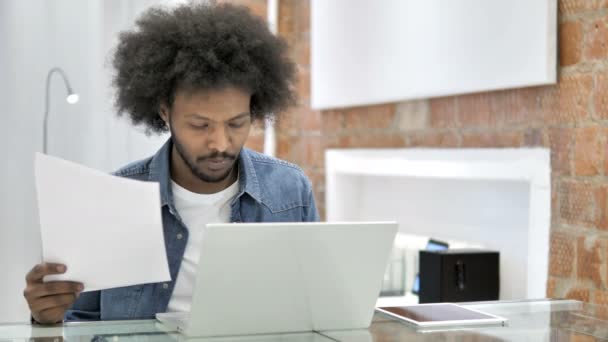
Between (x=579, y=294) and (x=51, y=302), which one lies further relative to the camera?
(x=579, y=294)

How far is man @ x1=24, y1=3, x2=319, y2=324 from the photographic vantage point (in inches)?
67.0

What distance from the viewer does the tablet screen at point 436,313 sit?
1.32 meters

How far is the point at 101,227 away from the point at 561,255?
1.50 m

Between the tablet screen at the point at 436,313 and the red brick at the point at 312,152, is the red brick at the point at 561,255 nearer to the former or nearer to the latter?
the tablet screen at the point at 436,313

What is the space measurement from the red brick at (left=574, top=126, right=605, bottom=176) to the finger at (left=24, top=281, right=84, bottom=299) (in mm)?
1466

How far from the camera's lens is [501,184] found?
8.94 feet

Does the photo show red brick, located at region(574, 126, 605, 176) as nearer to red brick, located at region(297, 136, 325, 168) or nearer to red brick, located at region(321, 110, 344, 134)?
red brick, located at region(321, 110, 344, 134)

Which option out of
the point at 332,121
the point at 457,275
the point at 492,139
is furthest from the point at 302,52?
the point at 457,275

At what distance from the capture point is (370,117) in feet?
10.5

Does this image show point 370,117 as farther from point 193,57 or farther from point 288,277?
point 288,277

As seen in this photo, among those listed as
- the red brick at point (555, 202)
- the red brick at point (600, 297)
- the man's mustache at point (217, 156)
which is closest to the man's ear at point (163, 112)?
the man's mustache at point (217, 156)

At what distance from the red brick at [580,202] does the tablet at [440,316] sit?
92cm

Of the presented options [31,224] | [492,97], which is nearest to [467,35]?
[492,97]

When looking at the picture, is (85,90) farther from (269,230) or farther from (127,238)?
(269,230)
